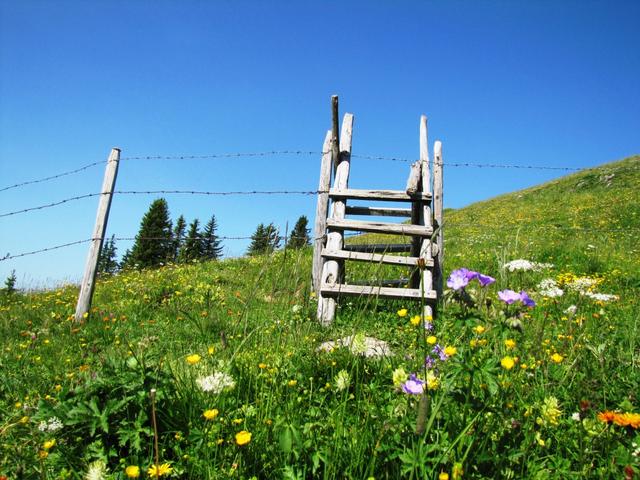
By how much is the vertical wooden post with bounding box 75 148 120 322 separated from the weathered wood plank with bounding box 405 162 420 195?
471cm

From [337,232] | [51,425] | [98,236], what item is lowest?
[51,425]

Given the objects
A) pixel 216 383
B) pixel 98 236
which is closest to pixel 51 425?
pixel 216 383

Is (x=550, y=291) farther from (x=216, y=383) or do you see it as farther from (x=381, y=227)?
(x=216, y=383)

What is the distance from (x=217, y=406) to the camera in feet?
7.04

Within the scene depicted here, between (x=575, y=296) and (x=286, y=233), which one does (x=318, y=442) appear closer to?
(x=286, y=233)

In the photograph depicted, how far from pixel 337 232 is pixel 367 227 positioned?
453 millimetres

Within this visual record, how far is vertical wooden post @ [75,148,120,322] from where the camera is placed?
20.6ft

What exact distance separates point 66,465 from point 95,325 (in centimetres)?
402

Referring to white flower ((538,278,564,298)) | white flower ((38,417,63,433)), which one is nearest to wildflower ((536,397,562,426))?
white flower ((538,278,564,298))

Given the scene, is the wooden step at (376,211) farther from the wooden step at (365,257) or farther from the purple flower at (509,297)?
the purple flower at (509,297)

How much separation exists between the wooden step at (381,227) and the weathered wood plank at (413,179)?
70 cm

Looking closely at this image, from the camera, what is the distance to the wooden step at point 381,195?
638cm

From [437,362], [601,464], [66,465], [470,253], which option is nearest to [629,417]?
[601,464]

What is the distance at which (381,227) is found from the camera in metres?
5.83
